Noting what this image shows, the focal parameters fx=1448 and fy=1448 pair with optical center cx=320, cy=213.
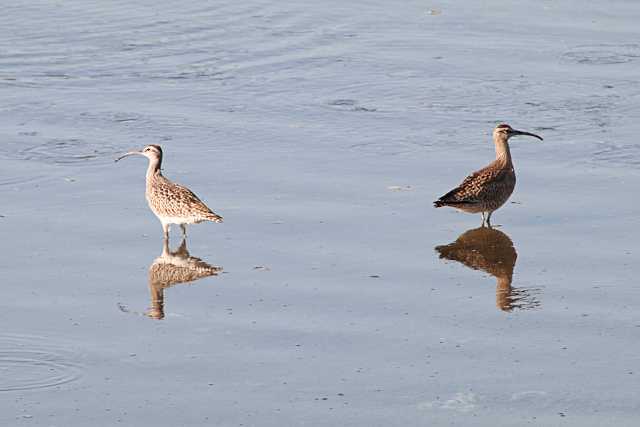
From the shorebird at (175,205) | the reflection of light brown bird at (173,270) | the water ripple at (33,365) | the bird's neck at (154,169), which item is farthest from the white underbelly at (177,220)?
the water ripple at (33,365)

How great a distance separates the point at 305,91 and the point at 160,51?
324 cm

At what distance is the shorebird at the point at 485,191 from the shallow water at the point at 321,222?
9.9 inches

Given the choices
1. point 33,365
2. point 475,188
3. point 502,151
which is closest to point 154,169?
point 475,188

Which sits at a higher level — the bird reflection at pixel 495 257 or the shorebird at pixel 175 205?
the shorebird at pixel 175 205

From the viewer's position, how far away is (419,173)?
48.8 ft

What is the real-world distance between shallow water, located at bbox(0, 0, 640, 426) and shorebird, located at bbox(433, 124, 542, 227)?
9.9 inches

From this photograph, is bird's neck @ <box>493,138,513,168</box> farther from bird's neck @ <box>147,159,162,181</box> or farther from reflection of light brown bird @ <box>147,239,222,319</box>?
reflection of light brown bird @ <box>147,239,222,319</box>

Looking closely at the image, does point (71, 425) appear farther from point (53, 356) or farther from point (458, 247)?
point (458, 247)

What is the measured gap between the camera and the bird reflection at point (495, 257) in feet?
36.6

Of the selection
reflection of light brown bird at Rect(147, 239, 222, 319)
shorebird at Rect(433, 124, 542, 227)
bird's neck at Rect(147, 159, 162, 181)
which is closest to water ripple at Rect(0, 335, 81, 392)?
reflection of light brown bird at Rect(147, 239, 222, 319)

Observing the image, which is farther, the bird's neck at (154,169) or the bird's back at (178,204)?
the bird's neck at (154,169)

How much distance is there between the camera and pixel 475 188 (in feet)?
44.0

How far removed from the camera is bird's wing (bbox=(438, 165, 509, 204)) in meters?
13.4

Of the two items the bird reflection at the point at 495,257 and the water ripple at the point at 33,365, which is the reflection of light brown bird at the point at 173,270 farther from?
the bird reflection at the point at 495,257
